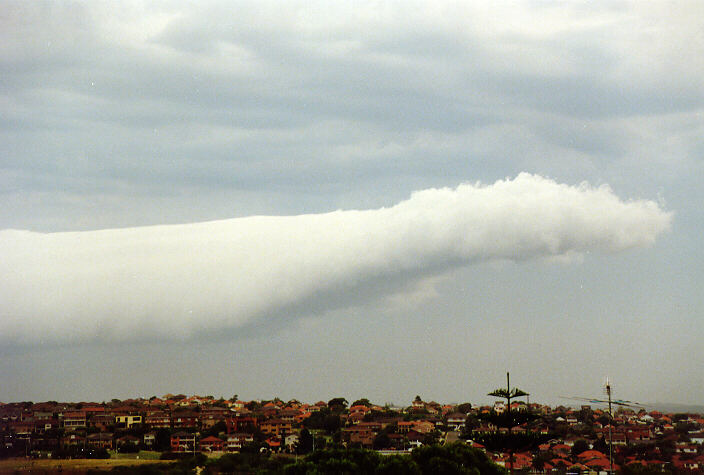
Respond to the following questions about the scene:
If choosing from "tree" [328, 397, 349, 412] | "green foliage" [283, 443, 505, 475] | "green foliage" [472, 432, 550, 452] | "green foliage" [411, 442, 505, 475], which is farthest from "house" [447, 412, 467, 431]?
"green foliage" [472, 432, 550, 452]

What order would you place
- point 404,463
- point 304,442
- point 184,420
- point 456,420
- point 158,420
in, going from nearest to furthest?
point 404,463 → point 304,442 → point 158,420 → point 184,420 → point 456,420

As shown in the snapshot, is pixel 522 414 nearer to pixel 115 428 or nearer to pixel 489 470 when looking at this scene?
pixel 489 470

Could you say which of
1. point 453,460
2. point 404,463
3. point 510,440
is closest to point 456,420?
point 453,460

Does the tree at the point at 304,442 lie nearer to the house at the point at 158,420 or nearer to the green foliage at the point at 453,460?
the house at the point at 158,420

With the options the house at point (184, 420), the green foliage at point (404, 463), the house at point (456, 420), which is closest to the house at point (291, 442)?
the house at point (184, 420)

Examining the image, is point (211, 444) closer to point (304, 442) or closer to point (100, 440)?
point (304, 442)

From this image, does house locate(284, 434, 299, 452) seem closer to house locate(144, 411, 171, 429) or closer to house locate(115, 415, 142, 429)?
house locate(144, 411, 171, 429)

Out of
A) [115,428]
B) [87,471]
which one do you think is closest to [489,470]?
[87,471]
